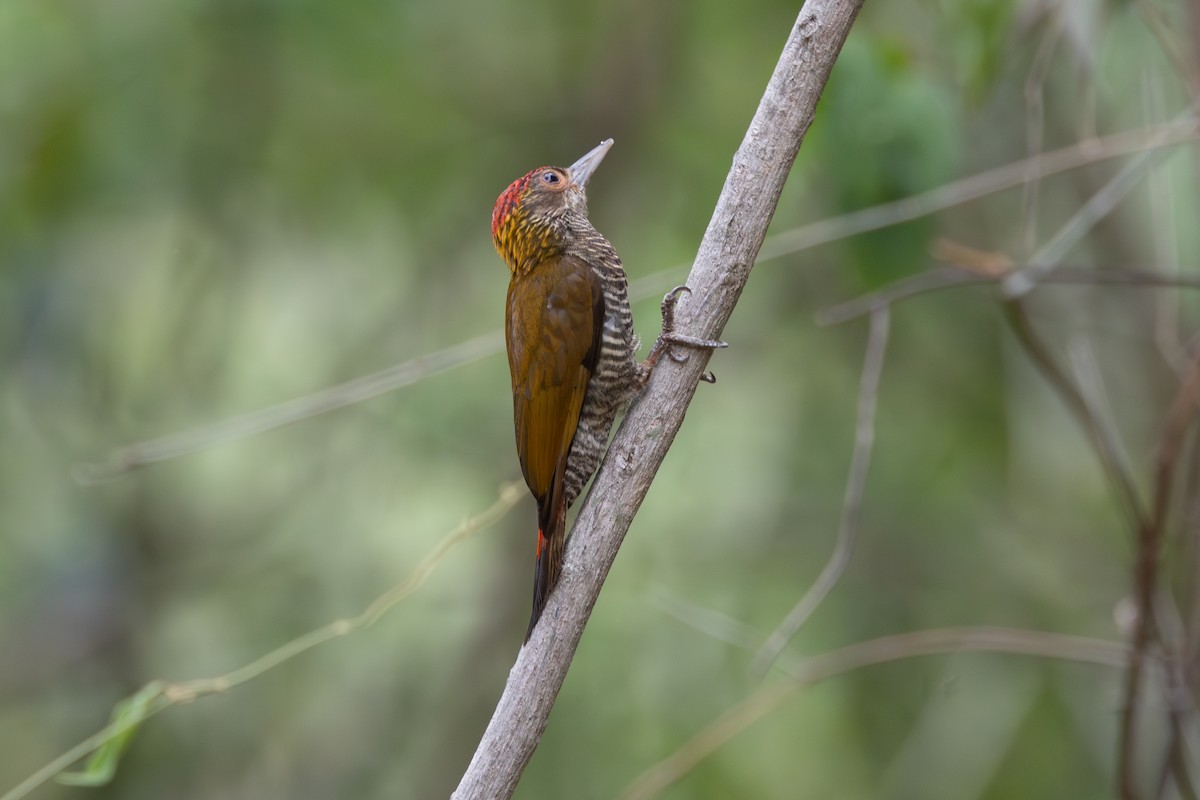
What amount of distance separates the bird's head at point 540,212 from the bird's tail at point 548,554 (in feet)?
2.10

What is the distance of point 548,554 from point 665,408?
328mm

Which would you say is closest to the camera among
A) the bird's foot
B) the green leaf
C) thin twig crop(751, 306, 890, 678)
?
the bird's foot

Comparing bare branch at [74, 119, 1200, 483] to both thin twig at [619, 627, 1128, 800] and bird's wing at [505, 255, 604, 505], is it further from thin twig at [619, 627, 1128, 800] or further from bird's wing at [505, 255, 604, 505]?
thin twig at [619, 627, 1128, 800]

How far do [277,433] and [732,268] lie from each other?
316cm

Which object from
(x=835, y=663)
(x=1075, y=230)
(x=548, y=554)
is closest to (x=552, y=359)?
(x=548, y=554)

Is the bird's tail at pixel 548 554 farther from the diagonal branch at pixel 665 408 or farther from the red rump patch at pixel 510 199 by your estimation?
the red rump patch at pixel 510 199

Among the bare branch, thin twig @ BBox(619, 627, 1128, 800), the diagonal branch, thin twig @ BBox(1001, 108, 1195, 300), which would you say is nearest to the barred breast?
the bare branch

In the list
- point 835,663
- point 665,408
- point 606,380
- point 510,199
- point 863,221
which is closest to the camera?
point 665,408

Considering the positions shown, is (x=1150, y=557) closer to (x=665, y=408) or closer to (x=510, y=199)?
(x=665, y=408)

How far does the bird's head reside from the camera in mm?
2561

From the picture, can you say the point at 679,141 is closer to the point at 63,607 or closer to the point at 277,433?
the point at 277,433

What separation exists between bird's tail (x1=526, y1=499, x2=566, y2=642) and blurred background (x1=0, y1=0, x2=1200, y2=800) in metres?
1.88

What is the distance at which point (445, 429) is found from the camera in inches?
173

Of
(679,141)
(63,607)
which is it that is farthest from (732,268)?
(63,607)
